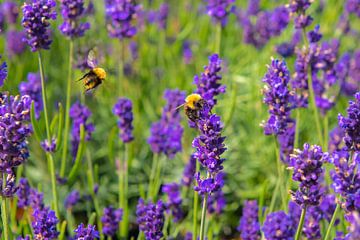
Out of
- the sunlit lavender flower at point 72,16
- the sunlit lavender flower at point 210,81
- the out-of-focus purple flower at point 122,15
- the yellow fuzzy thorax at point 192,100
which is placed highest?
the out-of-focus purple flower at point 122,15

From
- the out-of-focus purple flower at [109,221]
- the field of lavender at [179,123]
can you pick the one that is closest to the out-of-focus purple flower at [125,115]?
the field of lavender at [179,123]

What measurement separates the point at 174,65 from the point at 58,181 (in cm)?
218

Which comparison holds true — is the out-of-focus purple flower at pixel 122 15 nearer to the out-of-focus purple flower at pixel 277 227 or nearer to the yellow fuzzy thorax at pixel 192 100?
the yellow fuzzy thorax at pixel 192 100

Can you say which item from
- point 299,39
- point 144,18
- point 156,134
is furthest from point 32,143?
point 299,39

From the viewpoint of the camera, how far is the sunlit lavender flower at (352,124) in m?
2.32

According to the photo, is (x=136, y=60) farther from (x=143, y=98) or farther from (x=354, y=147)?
(x=354, y=147)

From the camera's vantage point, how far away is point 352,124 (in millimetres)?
2334

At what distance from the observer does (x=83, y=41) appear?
5352mm

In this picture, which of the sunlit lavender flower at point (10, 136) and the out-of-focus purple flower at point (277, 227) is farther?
the out-of-focus purple flower at point (277, 227)

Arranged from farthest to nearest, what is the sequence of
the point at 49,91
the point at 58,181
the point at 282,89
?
the point at 49,91 → the point at 58,181 → the point at 282,89

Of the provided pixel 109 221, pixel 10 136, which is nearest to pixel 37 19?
pixel 10 136

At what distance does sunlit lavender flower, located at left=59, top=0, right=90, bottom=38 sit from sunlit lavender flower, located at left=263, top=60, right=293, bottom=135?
1190mm

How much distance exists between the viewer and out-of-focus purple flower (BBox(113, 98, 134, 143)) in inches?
134

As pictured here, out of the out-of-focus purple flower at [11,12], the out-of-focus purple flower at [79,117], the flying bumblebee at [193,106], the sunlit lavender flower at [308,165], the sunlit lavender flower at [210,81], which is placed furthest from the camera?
the out-of-focus purple flower at [11,12]
